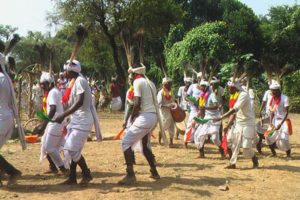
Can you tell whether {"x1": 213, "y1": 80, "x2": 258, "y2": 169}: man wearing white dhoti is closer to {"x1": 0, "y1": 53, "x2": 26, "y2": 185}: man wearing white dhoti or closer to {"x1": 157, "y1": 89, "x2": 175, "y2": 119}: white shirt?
{"x1": 157, "y1": 89, "x2": 175, "y2": 119}: white shirt

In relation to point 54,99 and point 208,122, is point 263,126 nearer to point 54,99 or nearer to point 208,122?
point 208,122

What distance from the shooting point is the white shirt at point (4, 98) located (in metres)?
5.06

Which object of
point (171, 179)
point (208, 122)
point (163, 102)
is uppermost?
point (163, 102)

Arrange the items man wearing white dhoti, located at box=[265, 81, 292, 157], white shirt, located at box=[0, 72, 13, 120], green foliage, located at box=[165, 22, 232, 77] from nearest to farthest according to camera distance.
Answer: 1. white shirt, located at box=[0, 72, 13, 120]
2. man wearing white dhoti, located at box=[265, 81, 292, 157]
3. green foliage, located at box=[165, 22, 232, 77]

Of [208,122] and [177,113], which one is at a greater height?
[177,113]

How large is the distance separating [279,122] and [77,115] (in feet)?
17.2

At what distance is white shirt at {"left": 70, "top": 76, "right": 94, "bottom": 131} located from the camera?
17.1 ft

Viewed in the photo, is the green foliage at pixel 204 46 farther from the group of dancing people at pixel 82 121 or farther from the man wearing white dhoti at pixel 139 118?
the man wearing white dhoti at pixel 139 118

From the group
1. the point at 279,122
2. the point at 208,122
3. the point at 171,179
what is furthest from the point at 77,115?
the point at 279,122

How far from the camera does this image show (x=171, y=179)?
19.9 ft

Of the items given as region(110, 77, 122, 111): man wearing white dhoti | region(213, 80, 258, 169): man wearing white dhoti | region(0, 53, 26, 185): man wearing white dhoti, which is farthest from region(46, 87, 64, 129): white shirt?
region(110, 77, 122, 111): man wearing white dhoti

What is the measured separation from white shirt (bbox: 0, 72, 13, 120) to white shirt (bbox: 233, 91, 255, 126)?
13.5 ft

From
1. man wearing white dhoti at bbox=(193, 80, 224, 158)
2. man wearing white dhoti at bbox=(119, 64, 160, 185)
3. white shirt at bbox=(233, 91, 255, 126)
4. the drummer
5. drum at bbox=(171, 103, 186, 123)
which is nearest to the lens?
man wearing white dhoti at bbox=(119, 64, 160, 185)

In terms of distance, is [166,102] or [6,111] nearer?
[6,111]
